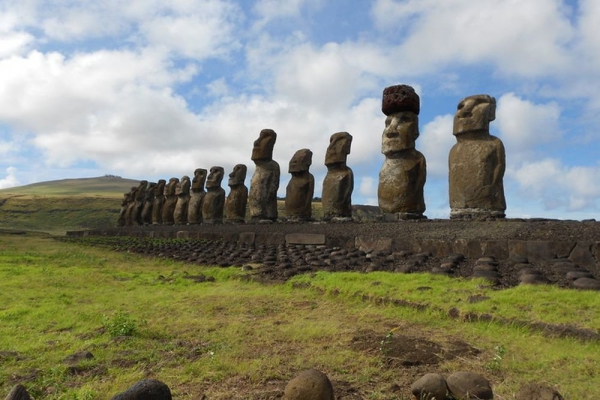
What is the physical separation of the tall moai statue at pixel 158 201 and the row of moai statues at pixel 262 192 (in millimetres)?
55

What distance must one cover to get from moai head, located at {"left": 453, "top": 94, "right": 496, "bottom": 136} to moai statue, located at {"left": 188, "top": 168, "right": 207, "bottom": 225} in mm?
13715

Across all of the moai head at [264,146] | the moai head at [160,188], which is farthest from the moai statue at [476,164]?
the moai head at [160,188]

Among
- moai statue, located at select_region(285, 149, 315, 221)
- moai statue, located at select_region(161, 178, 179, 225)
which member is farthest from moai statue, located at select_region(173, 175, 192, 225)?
moai statue, located at select_region(285, 149, 315, 221)

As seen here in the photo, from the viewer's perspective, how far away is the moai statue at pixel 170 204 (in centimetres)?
2386

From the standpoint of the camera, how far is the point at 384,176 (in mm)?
10383

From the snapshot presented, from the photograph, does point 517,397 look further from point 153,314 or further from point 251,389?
Result: point 153,314

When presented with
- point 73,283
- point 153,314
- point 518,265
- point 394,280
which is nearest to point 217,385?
point 153,314

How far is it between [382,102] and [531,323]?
8.00 m

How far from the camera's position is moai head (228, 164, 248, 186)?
17734 millimetres

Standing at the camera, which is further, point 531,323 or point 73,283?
point 73,283

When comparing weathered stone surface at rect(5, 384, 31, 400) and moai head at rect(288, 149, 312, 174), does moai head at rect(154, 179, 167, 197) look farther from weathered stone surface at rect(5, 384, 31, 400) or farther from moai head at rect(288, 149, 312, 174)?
weathered stone surface at rect(5, 384, 31, 400)

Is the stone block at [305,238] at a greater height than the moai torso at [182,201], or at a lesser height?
lesser

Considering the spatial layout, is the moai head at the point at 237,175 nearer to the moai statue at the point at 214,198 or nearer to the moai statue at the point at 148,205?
the moai statue at the point at 214,198

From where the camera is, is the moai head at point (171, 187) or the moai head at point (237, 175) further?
the moai head at point (171, 187)
